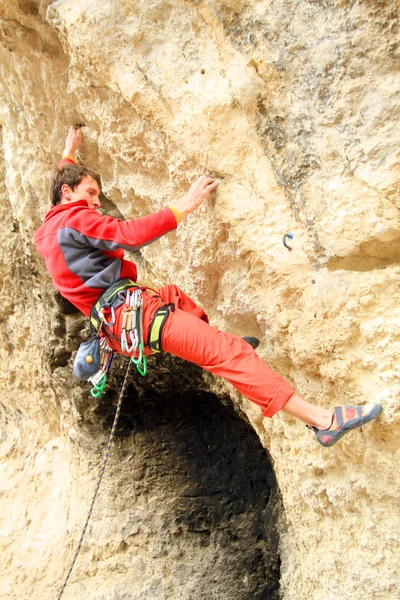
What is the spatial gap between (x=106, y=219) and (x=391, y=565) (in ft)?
5.47

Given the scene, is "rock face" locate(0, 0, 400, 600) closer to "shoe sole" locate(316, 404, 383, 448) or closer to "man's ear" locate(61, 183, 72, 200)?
"shoe sole" locate(316, 404, 383, 448)

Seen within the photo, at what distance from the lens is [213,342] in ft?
6.53

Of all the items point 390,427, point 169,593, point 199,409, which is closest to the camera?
point 390,427

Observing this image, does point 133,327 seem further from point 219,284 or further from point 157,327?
point 219,284

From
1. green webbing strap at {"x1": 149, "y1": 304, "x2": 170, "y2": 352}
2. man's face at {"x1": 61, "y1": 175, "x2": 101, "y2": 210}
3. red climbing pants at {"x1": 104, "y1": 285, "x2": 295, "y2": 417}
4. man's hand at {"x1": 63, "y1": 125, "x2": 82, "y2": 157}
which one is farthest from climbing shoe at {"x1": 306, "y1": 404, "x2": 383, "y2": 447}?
man's hand at {"x1": 63, "y1": 125, "x2": 82, "y2": 157}

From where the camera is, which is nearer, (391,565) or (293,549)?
(391,565)

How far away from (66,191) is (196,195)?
24.6 inches

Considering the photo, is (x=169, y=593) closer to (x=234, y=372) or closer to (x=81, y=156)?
(x=234, y=372)

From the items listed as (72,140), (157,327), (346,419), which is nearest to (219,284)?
(157,327)

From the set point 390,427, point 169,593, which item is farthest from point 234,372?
point 169,593

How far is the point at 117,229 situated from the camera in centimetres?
203

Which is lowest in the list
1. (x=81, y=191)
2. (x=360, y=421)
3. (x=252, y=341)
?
(x=360, y=421)

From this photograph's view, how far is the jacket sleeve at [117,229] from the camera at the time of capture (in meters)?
2.00

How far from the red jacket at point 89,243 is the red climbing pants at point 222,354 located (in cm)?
18
